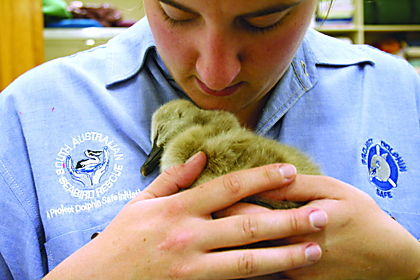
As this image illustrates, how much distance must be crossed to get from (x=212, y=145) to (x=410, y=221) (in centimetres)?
87

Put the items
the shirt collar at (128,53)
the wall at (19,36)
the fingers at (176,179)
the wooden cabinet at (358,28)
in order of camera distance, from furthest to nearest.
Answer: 1. the wooden cabinet at (358,28)
2. the wall at (19,36)
3. the shirt collar at (128,53)
4. the fingers at (176,179)

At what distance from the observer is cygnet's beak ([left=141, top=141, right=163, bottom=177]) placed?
1.10 meters

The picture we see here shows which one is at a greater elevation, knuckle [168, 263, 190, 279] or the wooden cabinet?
the wooden cabinet

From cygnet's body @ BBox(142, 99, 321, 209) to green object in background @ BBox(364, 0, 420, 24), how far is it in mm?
3791

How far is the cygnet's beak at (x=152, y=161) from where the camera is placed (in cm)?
110

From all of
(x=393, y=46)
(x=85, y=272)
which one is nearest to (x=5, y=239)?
(x=85, y=272)

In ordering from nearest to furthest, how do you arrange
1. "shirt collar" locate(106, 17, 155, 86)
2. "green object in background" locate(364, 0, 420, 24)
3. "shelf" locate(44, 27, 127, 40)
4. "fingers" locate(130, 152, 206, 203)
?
"fingers" locate(130, 152, 206, 203) < "shirt collar" locate(106, 17, 155, 86) < "shelf" locate(44, 27, 127, 40) < "green object in background" locate(364, 0, 420, 24)

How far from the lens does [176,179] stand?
3.03 ft

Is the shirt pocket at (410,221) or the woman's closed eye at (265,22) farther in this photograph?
the shirt pocket at (410,221)

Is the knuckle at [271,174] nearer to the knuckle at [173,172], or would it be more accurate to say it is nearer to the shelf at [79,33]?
the knuckle at [173,172]

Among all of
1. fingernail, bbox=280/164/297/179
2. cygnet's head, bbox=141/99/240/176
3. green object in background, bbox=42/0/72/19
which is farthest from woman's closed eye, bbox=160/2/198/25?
green object in background, bbox=42/0/72/19

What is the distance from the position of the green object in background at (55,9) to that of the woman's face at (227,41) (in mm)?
3008

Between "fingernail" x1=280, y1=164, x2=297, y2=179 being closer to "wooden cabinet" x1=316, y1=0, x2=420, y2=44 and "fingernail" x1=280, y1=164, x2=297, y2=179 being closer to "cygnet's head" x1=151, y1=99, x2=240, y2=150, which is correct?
"cygnet's head" x1=151, y1=99, x2=240, y2=150

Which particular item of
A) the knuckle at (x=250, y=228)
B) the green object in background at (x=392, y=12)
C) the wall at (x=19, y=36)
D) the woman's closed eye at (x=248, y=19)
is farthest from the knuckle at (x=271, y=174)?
the green object in background at (x=392, y=12)
